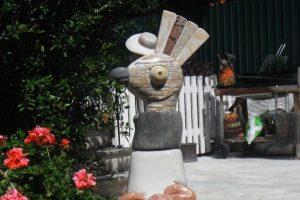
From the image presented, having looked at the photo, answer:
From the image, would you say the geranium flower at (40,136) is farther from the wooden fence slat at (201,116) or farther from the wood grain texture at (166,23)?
the wooden fence slat at (201,116)

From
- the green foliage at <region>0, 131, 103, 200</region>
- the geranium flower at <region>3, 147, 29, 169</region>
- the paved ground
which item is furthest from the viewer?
the paved ground

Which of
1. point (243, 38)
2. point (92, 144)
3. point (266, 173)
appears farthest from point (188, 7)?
point (92, 144)

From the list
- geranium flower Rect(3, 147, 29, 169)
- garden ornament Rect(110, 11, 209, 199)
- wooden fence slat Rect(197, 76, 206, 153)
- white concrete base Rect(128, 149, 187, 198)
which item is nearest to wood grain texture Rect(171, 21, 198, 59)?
garden ornament Rect(110, 11, 209, 199)

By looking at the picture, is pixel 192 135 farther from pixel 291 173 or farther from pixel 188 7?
pixel 188 7

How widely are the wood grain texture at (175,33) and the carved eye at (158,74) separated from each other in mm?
227

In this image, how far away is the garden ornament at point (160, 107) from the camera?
4.22 m

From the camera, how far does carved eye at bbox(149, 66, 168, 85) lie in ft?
13.9

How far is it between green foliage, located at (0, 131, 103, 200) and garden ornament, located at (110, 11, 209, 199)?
0.71 metres

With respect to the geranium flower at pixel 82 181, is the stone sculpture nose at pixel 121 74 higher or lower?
higher

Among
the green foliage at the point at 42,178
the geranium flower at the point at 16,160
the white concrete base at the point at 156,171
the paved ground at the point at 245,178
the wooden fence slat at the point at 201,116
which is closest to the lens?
the geranium flower at the point at 16,160

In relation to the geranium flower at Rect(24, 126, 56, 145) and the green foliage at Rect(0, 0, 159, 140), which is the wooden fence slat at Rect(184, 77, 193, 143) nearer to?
the green foliage at Rect(0, 0, 159, 140)

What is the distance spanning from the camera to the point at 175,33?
439cm

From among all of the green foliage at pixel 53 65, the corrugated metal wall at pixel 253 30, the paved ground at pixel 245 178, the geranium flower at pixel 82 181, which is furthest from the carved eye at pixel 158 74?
the corrugated metal wall at pixel 253 30

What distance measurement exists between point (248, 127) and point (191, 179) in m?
2.74
